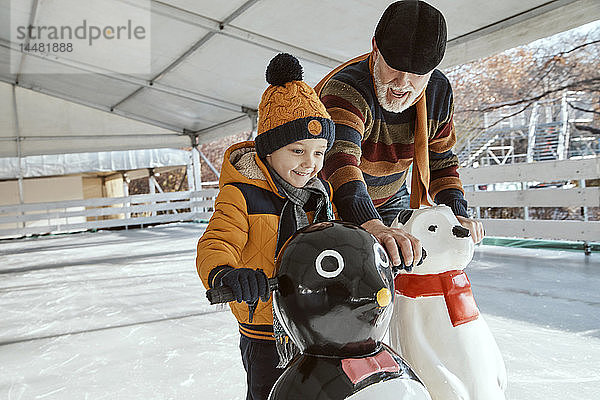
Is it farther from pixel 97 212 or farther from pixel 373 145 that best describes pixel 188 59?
pixel 373 145

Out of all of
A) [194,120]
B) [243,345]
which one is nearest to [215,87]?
[194,120]

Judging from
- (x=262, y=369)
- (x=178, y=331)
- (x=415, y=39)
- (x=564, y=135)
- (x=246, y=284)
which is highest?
(x=564, y=135)

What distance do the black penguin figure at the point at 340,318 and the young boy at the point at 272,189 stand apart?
0.78ft

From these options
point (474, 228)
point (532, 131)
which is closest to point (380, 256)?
point (474, 228)

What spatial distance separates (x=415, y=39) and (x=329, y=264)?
1.67 feet

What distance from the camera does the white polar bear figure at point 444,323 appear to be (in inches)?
42.5

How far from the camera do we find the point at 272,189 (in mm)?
1106

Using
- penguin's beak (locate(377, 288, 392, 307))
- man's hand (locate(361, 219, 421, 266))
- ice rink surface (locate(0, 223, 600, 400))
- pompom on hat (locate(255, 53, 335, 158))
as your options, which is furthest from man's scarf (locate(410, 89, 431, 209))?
Answer: ice rink surface (locate(0, 223, 600, 400))

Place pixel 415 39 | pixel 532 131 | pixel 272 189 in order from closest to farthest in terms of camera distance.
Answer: pixel 415 39 → pixel 272 189 → pixel 532 131

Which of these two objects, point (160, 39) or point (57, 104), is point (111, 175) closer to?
point (57, 104)

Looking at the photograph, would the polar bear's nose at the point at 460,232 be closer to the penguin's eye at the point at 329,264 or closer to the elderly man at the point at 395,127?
the elderly man at the point at 395,127

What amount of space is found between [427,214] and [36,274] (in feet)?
17.4

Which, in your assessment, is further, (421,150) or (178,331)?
(178,331)

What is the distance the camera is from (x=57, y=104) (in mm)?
11039
